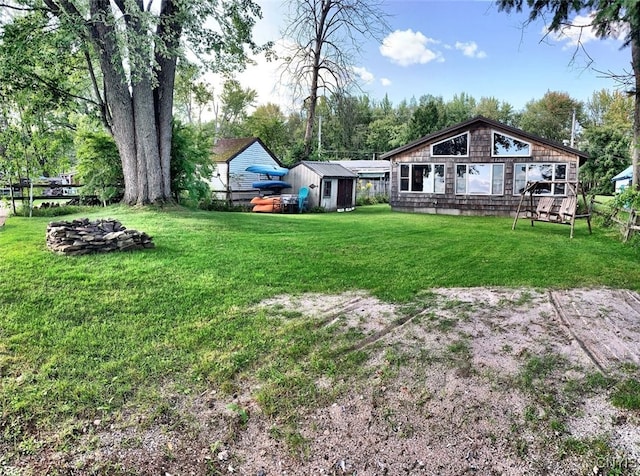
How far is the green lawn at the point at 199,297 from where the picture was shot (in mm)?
2869

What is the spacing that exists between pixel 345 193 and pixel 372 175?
1349 cm

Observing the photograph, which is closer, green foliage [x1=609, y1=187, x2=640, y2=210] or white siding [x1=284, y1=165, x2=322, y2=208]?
green foliage [x1=609, y1=187, x2=640, y2=210]

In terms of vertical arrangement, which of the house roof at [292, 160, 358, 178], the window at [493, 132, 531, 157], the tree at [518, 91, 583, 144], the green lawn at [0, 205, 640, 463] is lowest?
the green lawn at [0, 205, 640, 463]

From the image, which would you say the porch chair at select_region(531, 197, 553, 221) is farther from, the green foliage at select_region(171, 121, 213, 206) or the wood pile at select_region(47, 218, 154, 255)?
the green foliage at select_region(171, 121, 213, 206)

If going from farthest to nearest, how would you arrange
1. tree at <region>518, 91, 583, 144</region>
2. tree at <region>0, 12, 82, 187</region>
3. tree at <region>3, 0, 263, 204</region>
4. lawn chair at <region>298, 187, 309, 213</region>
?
tree at <region>518, 91, 583, 144</region>
lawn chair at <region>298, 187, 309, 213</region>
tree at <region>3, 0, 263, 204</region>
tree at <region>0, 12, 82, 187</region>

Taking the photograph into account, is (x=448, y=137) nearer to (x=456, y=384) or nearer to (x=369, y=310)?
(x=369, y=310)

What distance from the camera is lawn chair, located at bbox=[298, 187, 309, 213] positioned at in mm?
17414

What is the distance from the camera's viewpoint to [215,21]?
1076 centimetres

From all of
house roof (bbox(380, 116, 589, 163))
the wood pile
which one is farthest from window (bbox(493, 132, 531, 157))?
the wood pile

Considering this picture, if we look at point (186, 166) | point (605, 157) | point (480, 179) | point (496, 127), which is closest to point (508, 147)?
point (496, 127)

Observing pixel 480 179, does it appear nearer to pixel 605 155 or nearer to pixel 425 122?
pixel 605 155

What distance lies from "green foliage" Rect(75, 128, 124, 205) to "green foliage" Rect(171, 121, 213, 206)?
5.62ft

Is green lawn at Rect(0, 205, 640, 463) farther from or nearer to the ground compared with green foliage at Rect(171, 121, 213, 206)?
nearer to the ground

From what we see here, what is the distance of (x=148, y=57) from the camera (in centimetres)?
920
